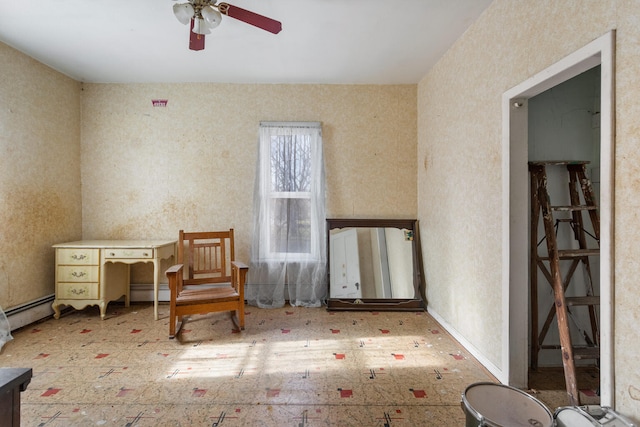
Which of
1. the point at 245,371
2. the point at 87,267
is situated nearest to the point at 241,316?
the point at 245,371

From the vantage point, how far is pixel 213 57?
3.08 meters

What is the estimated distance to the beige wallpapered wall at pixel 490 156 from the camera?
4.20 ft

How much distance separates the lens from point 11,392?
912 mm

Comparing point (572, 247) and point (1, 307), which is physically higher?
point (572, 247)

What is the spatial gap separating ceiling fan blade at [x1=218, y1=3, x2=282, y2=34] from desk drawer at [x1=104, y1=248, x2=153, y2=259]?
234 centimetres

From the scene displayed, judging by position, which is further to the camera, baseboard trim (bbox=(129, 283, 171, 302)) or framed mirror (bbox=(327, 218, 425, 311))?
baseboard trim (bbox=(129, 283, 171, 302))

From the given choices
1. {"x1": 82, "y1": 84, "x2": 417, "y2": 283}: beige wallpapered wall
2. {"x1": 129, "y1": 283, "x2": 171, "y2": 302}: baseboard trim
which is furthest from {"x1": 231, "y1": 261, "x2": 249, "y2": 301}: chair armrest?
{"x1": 129, "y1": 283, "x2": 171, "y2": 302}: baseboard trim

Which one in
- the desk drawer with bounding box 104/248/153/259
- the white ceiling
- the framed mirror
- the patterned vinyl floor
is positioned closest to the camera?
the patterned vinyl floor

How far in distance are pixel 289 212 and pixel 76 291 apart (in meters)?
2.29

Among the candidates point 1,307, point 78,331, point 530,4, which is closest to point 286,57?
point 530,4

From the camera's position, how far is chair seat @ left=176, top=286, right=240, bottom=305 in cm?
271

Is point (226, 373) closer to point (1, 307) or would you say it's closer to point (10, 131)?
point (1, 307)

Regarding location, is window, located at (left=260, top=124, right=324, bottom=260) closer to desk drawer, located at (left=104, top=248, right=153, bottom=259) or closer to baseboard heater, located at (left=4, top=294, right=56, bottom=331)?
desk drawer, located at (left=104, top=248, right=153, bottom=259)

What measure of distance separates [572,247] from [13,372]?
121 inches
